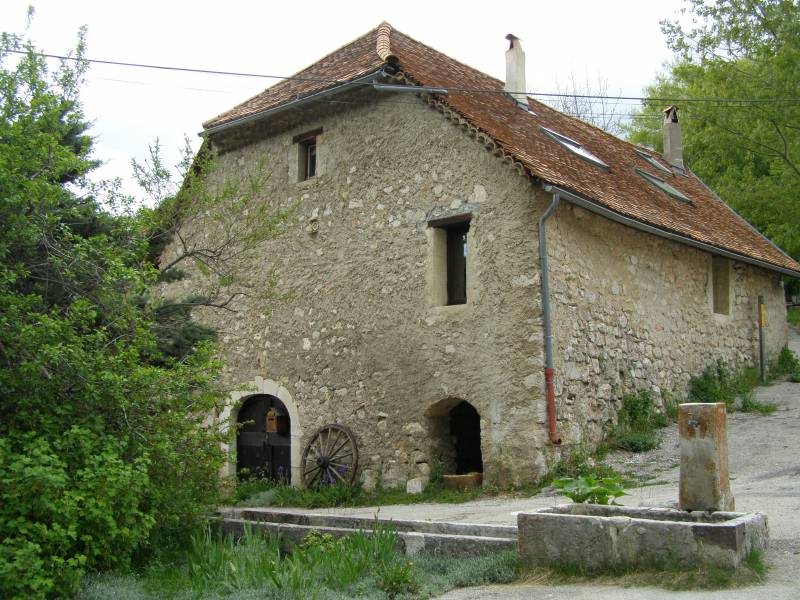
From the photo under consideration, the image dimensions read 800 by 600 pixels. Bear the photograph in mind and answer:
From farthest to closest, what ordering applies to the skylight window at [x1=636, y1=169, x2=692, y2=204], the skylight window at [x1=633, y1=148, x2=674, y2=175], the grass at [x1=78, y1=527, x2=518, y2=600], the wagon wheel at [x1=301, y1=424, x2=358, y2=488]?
the skylight window at [x1=633, y1=148, x2=674, y2=175] → the skylight window at [x1=636, y1=169, x2=692, y2=204] → the wagon wheel at [x1=301, y1=424, x2=358, y2=488] → the grass at [x1=78, y1=527, x2=518, y2=600]

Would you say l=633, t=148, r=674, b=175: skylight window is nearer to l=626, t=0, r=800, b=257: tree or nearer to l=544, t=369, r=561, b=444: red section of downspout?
l=626, t=0, r=800, b=257: tree

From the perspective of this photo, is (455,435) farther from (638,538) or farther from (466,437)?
(638,538)

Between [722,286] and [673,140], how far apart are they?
5557 mm

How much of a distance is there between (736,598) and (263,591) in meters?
3.19

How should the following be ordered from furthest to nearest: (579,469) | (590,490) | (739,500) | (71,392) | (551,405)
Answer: (579,469) → (551,405) → (739,500) → (71,392) → (590,490)

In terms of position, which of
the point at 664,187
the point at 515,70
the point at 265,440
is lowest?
the point at 265,440

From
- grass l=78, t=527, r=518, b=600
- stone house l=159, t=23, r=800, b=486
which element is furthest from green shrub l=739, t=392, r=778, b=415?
grass l=78, t=527, r=518, b=600

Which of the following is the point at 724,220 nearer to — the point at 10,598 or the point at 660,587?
the point at 660,587

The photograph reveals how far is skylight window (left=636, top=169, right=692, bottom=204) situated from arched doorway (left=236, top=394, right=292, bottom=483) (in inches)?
323

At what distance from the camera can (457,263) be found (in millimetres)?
12047

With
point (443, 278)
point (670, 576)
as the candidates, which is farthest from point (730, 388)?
point (670, 576)

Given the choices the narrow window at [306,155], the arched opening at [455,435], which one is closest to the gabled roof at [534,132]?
the narrow window at [306,155]

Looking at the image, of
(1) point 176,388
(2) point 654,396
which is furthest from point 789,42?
(1) point 176,388

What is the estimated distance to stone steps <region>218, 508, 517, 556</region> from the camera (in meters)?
6.97
